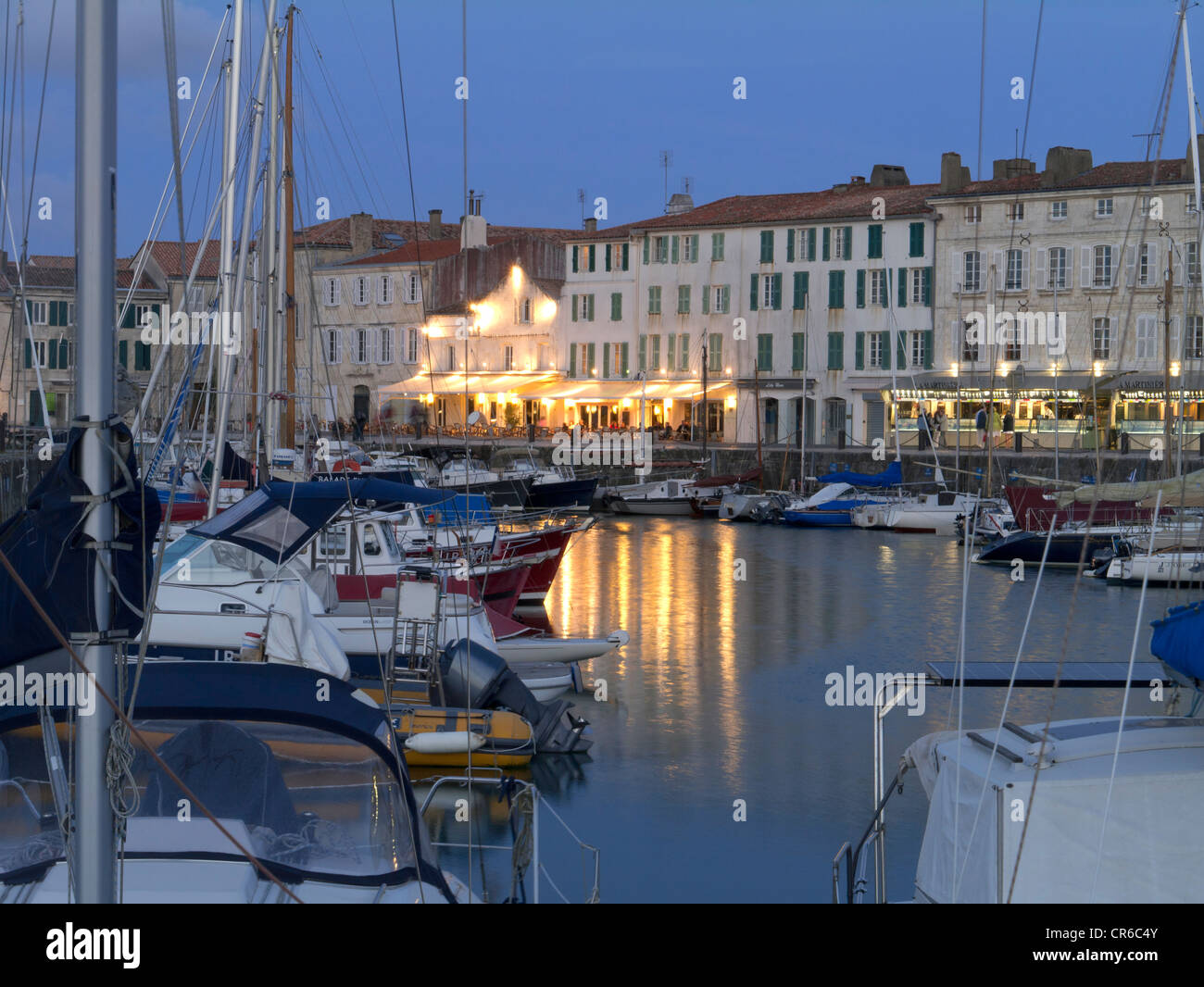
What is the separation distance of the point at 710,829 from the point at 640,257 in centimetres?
4891

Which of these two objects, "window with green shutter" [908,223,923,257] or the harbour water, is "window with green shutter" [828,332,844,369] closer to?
"window with green shutter" [908,223,923,257]

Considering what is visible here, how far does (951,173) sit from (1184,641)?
50490 mm

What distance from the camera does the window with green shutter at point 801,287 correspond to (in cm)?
5669

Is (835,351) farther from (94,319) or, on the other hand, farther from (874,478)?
(94,319)

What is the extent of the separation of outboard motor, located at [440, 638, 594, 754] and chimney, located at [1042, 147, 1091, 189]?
140 feet

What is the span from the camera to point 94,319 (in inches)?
159

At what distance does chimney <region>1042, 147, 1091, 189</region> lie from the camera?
5219cm

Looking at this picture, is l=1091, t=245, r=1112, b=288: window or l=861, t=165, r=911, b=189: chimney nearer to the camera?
l=1091, t=245, r=1112, b=288: window

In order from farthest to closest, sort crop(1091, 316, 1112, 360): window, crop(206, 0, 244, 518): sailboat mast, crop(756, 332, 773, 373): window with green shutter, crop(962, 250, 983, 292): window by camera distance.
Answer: crop(756, 332, 773, 373): window with green shutter < crop(962, 250, 983, 292): window < crop(1091, 316, 1112, 360): window < crop(206, 0, 244, 518): sailboat mast

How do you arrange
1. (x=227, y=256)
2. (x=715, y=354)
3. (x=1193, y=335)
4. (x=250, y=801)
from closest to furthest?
1. (x=250, y=801)
2. (x=1193, y=335)
3. (x=227, y=256)
4. (x=715, y=354)

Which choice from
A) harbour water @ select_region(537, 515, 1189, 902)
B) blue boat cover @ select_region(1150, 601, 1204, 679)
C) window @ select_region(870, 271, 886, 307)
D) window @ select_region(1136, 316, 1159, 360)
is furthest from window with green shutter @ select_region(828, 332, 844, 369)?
blue boat cover @ select_region(1150, 601, 1204, 679)

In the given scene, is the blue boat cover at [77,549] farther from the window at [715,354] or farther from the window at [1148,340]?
the window at [715,354]

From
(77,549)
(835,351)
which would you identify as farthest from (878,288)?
(77,549)

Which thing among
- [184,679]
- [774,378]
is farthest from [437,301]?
[184,679]
